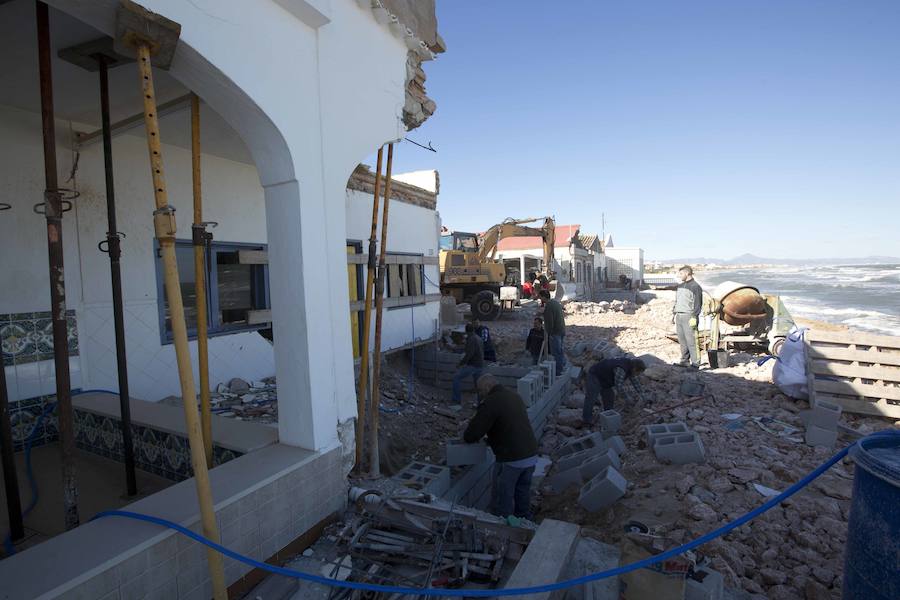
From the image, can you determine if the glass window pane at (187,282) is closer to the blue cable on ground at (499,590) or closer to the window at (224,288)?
the window at (224,288)

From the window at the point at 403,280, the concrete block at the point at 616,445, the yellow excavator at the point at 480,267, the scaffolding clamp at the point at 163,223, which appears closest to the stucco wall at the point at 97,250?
the window at the point at 403,280

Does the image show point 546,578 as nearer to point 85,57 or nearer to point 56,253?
point 56,253

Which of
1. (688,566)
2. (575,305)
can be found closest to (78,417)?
(688,566)

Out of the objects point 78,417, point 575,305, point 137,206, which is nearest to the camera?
point 78,417

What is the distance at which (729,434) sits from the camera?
5.99 m

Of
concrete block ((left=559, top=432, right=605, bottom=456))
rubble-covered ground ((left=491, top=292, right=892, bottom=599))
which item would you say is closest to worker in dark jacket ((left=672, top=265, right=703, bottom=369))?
rubble-covered ground ((left=491, top=292, right=892, bottom=599))

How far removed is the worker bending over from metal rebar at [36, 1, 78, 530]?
685 cm

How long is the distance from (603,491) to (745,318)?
358 inches

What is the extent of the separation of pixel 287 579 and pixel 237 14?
10.9ft

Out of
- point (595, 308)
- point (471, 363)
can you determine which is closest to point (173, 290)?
point (471, 363)

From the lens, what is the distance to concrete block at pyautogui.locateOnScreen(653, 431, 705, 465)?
17.5 ft

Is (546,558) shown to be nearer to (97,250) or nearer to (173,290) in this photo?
(173,290)

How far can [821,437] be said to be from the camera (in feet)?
18.4

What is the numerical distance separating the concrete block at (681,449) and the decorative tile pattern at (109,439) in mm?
4634
